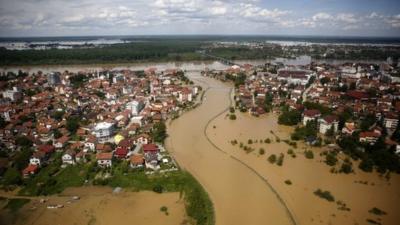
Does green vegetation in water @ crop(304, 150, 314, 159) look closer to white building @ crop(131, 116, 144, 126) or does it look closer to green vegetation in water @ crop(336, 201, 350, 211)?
green vegetation in water @ crop(336, 201, 350, 211)

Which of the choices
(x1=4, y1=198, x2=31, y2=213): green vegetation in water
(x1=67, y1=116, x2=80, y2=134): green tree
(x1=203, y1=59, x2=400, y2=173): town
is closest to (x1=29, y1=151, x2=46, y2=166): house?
(x1=4, y1=198, x2=31, y2=213): green vegetation in water

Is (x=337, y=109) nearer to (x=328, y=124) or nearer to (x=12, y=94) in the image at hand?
(x=328, y=124)

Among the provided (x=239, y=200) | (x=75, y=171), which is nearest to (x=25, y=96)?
(x=75, y=171)

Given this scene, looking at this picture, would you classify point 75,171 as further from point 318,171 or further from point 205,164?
point 318,171

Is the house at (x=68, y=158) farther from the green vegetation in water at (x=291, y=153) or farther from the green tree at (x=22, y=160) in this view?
→ the green vegetation in water at (x=291, y=153)

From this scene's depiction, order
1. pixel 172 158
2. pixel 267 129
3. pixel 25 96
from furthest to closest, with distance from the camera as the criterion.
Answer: pixel 25 96 → pixel 267 129 → pixel 172 158

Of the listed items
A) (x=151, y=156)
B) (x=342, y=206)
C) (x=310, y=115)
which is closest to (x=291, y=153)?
(x=342, y=206)
